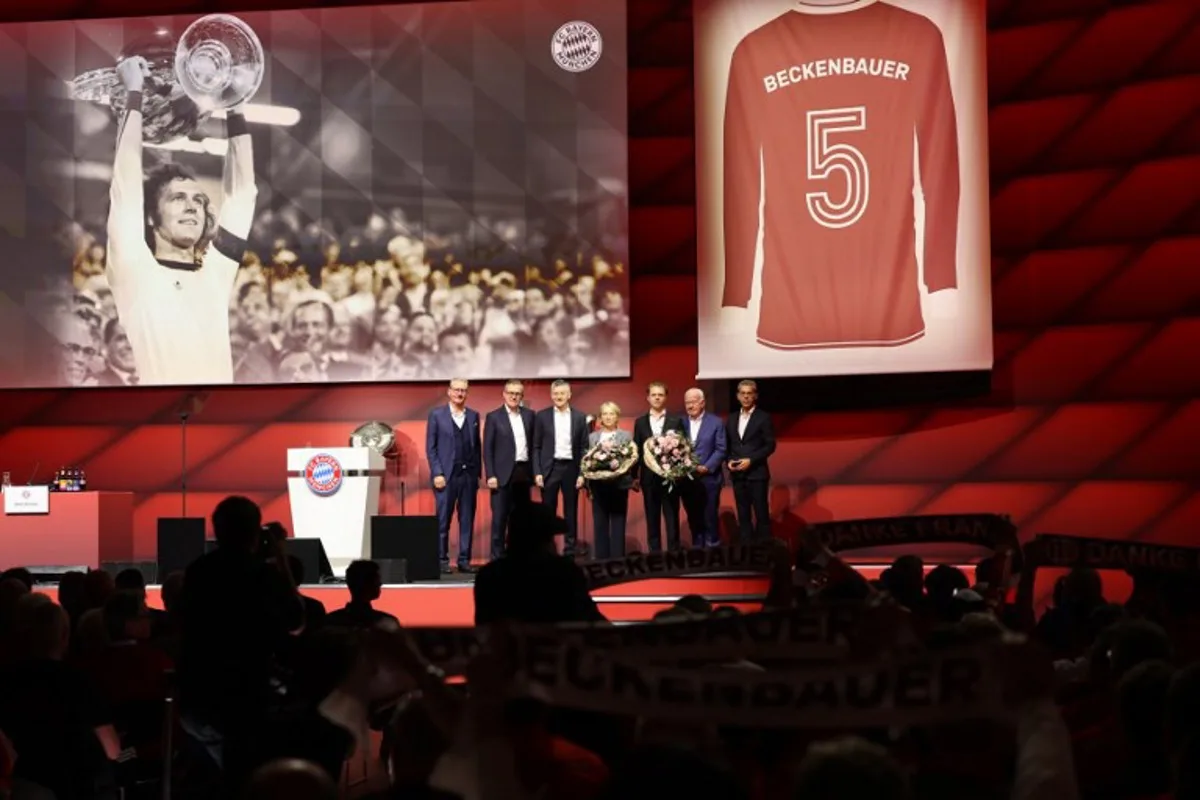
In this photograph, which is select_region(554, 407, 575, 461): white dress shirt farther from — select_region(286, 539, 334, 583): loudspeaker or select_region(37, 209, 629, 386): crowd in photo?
select_region(286, 539, 334, 583): loudspeaker

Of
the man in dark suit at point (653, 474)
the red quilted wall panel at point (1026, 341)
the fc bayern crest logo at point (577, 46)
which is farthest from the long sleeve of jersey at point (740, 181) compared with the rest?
the man in dark suit at point (653, 474)

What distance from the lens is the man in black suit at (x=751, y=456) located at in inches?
428

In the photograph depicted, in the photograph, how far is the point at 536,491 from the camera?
11945 millimetres

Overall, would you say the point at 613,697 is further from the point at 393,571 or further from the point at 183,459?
the point at 183,459

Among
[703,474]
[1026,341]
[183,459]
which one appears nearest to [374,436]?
[183,459]

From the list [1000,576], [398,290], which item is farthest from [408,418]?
[1000,576]

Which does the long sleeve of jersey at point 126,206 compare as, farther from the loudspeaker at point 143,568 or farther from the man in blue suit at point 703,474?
the man in blue suit at point 703,474

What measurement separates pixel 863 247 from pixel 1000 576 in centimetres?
720

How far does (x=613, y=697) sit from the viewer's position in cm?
235

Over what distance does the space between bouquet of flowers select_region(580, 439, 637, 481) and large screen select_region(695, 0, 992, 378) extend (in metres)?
1.32

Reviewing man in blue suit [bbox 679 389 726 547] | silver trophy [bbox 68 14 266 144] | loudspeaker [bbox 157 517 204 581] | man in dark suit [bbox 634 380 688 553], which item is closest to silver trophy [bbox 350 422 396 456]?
loudspeaker [bbox 157 517 204 581]

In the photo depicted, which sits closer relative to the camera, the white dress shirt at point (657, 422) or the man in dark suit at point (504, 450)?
the white dress shirt at point (657, 422)

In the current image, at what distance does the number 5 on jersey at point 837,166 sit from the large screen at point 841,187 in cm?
1

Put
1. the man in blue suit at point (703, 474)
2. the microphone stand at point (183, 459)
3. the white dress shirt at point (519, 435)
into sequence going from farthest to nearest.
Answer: the microphone stand at point (183, 459)
the white dress shirt at point (519, 435)
the man in blue suit at point (703, 474)
